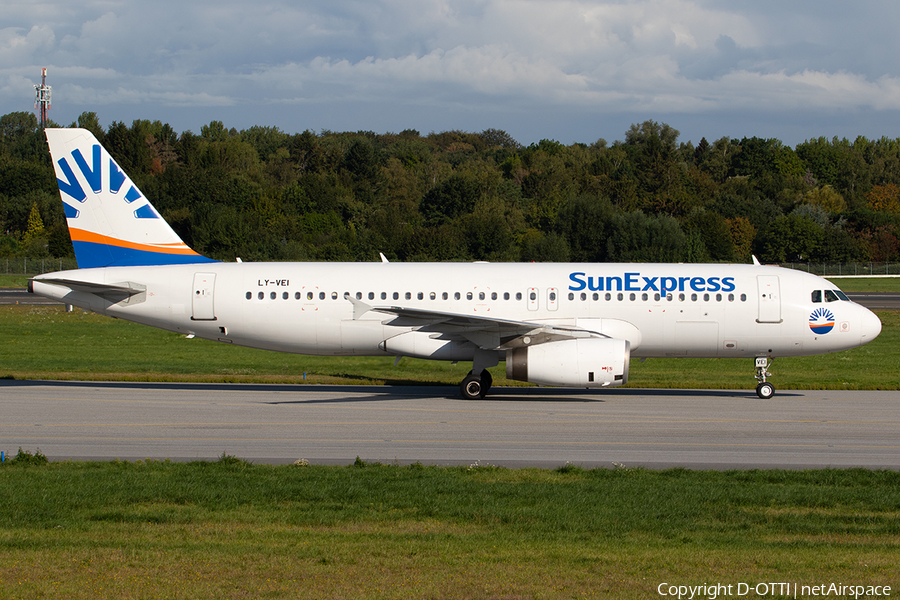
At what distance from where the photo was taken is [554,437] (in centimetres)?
1861

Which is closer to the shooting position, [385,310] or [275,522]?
[275,522]

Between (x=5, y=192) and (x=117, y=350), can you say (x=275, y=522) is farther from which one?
(x=5, y=192)

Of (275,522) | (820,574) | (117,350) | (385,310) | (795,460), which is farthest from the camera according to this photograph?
(117,350)

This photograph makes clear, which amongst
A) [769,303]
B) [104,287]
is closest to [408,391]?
[104,287]

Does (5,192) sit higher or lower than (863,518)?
higher

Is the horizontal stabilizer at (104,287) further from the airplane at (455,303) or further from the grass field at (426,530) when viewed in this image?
the grass field at (426,530)

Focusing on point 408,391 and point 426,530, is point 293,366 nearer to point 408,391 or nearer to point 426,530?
point 408,391

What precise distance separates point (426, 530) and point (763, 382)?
17036 millimetres

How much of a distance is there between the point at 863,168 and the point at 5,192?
440ft

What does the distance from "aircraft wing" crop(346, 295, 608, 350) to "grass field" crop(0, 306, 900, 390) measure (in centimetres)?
458

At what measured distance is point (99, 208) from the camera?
25.5 meters

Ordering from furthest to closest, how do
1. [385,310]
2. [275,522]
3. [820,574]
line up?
[385,310] < [275,522] < [820,574]

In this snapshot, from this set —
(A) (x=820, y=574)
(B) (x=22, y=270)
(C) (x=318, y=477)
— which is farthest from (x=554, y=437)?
(B) (x=22, y=270)

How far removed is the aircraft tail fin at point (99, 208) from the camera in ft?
83.1
